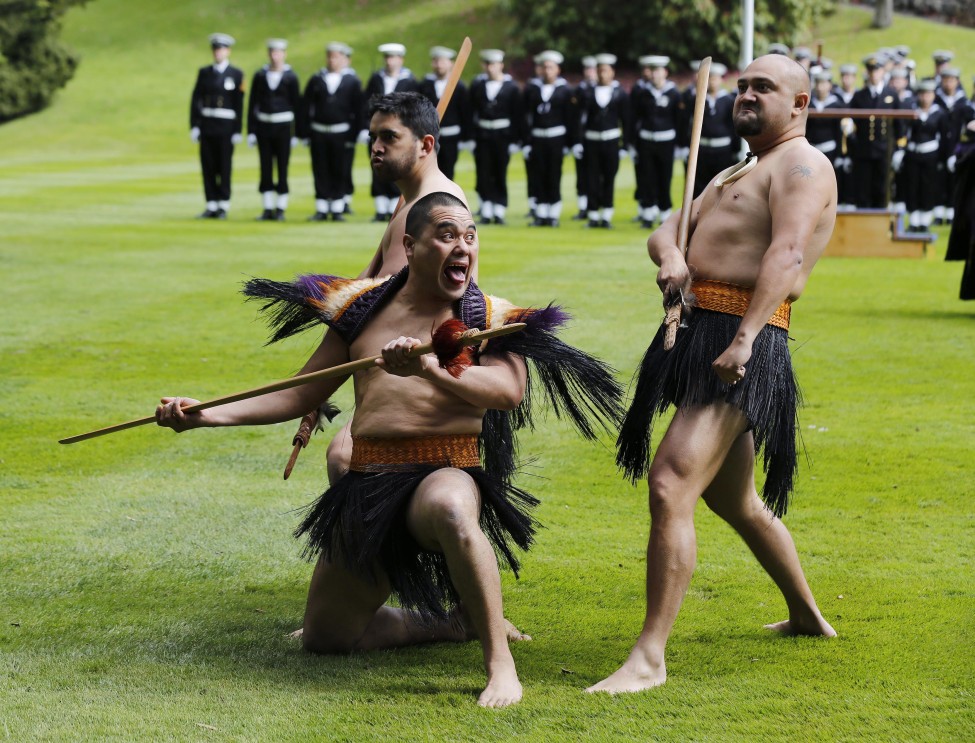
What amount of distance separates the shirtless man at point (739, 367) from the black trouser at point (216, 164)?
16683 millimetres

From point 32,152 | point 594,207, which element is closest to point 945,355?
point 594,207

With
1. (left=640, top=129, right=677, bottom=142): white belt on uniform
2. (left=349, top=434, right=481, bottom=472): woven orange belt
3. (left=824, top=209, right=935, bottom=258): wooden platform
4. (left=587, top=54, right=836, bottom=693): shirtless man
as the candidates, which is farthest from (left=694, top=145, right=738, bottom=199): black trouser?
(left=349, top=434, right=481, bottom=472): woven orange belt

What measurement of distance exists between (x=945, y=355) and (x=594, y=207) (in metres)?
11.1

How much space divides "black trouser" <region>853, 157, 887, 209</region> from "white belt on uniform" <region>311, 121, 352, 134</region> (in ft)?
23.9

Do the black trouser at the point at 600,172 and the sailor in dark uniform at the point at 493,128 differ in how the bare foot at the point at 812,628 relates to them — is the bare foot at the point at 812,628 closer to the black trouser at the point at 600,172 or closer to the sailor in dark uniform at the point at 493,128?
the black trouser at the point at 600,172

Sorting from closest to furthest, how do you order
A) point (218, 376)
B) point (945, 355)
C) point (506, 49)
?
point (218, 376), point (945, 355), point (506, 49)

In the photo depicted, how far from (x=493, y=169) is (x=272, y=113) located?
3314mm

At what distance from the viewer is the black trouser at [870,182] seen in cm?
2188

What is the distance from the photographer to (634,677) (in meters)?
4.61

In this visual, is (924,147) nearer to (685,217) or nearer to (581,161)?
(581,161)

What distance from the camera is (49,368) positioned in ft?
33.2

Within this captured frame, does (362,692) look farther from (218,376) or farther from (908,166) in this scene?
(908,166)

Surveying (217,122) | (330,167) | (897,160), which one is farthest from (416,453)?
(897,160)

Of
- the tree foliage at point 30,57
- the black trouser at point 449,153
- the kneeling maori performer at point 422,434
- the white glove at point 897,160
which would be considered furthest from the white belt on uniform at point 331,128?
the tree foliage at point 30,57
